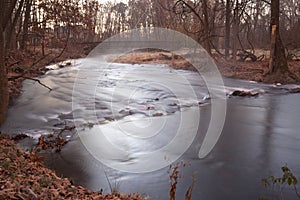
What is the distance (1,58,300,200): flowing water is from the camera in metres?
6.86

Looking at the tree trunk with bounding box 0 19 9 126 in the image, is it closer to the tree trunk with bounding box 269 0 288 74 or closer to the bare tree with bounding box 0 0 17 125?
the bare tree with bounding box 0 0 17 125

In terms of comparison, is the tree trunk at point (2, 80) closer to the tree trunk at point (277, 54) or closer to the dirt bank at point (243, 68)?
the dirt bank at point (243, 68)

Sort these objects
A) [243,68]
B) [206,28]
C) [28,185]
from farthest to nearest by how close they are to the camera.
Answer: [206,28], [243,68], [28,185]

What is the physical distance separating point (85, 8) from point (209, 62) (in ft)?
42.6

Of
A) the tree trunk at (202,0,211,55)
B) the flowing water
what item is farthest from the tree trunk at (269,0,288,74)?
the tree trunk at (202,0,211,55)

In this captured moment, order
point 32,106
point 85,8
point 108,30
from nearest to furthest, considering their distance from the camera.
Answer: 1. point 32,106
2. point 85,8
3. point 108,30

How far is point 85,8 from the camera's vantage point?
18.3m

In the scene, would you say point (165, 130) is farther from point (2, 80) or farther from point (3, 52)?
point (3, 52)

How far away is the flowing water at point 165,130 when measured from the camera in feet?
22.5

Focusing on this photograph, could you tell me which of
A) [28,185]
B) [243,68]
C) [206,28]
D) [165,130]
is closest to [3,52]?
[165,130]

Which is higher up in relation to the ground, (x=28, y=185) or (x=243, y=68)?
(x=243, y=68)

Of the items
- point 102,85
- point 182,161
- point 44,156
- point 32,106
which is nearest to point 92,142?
point 44,156

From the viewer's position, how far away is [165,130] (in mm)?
10961

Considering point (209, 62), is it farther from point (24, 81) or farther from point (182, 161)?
point (182, 161)
